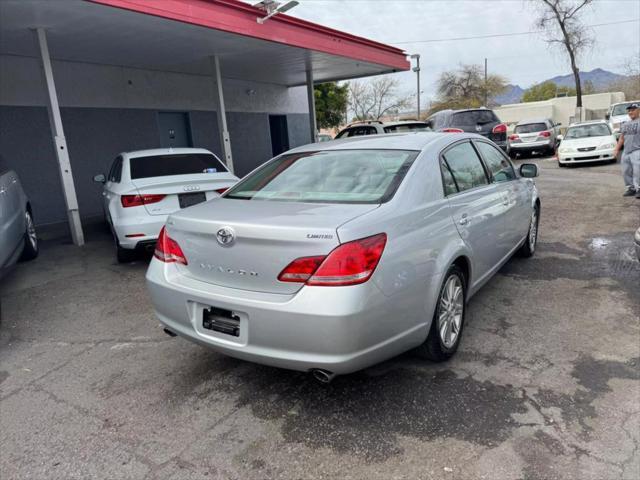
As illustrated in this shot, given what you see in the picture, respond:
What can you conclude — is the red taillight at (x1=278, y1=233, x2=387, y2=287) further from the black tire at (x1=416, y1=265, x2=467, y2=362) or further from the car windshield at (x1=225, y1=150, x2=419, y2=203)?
the black tire at (x1=416, y1=265, x2=467, y2=362)

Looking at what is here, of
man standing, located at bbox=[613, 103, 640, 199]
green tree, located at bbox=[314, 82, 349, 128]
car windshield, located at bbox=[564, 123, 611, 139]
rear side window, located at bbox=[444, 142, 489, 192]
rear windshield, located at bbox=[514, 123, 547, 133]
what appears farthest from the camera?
green tree, located at bbox=[314, 82, 349, 128]

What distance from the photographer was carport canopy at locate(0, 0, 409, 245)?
22.7 feet

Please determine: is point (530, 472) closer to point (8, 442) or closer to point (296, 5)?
point (8, 442)

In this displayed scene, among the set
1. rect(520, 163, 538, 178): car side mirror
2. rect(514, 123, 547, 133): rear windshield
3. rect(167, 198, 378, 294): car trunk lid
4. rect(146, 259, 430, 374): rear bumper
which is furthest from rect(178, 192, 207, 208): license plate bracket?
rect(514, 123, 547, 133): rear windshield

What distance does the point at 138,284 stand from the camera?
18.4ft

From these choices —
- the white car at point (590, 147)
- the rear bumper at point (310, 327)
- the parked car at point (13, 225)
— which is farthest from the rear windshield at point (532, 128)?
the rear bumper at point (310, 327)

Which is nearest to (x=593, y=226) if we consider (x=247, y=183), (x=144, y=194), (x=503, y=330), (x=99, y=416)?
(x=503, y=330)

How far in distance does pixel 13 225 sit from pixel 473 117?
1291 centimetres

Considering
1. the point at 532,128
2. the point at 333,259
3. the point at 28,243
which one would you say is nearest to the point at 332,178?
the point at 333,259

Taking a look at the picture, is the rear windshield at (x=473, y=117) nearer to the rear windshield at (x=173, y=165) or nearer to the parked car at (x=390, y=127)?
the parked car at (x=390, y=127)

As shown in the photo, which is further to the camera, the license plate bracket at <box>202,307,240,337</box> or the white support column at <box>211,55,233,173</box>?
the white support column at <box>211,55,233,173</box>

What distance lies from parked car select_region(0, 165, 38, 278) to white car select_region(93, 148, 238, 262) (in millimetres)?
1109

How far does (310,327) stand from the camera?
96.8 inches

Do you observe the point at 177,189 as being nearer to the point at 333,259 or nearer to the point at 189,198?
the point at 189,198
